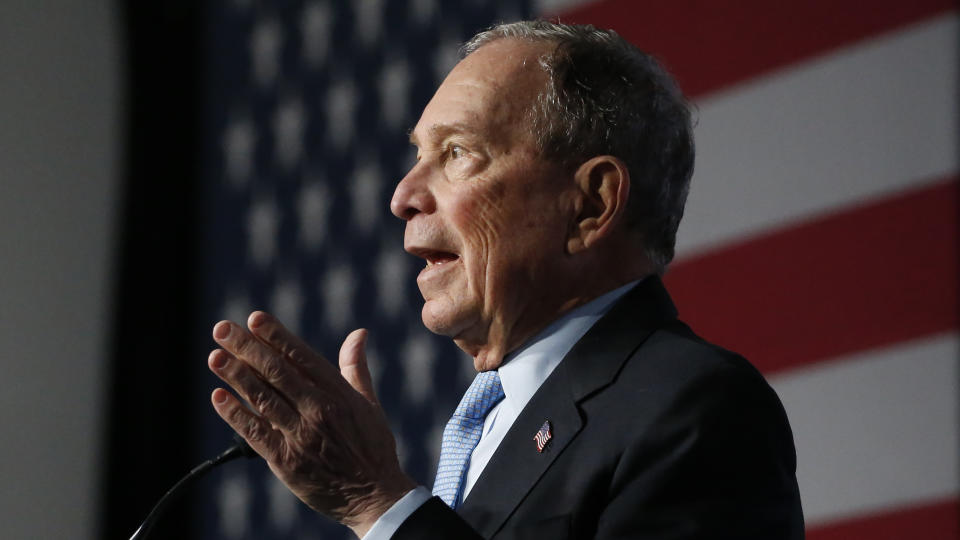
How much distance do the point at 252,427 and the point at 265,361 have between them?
0.27 feet

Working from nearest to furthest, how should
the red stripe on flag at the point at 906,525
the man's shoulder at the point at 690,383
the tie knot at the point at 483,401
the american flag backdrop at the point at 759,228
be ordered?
1. the man's shoulder at the point at 690,383
2. the tie knot at the point at 483,401
3. the red stripe on flag at the point at 906,525
4. the american flag backdrop at the point at 759,228

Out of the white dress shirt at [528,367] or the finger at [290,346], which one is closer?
the finger at [290,346]

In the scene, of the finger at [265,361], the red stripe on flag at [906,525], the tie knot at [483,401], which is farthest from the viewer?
the red stripe on flag at [906,525]

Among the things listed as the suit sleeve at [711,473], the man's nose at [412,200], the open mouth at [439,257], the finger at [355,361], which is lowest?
the suit sleeve at [711,473]

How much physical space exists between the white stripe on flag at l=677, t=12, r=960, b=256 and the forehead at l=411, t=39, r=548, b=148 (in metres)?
1.03

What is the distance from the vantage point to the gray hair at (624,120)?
1711 mm

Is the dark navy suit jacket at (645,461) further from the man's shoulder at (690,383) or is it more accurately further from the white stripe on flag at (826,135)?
the white stripe on flag at (826,135)

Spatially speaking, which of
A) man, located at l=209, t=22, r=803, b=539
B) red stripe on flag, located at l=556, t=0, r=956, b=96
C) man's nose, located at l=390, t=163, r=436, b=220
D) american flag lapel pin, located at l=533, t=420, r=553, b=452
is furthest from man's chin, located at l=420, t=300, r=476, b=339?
red stripe on flag, located at l=556, t=0, r=956, b=96

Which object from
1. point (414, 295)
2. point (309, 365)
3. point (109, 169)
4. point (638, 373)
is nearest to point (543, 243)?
point (638, 373)

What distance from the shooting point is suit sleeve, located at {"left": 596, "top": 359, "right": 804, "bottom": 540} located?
50.4 inches

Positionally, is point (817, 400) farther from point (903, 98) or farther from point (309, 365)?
point (309, 365)

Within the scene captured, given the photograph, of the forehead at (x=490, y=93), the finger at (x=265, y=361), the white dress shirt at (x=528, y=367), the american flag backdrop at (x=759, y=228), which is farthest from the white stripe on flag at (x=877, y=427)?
the finger at (x=265, y=361)

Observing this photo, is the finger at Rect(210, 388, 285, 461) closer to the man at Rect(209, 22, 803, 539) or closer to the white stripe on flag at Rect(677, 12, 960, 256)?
the man at Rect(209, 22, 803, 539)

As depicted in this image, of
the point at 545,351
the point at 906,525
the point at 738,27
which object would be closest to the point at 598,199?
the point at 545,351
